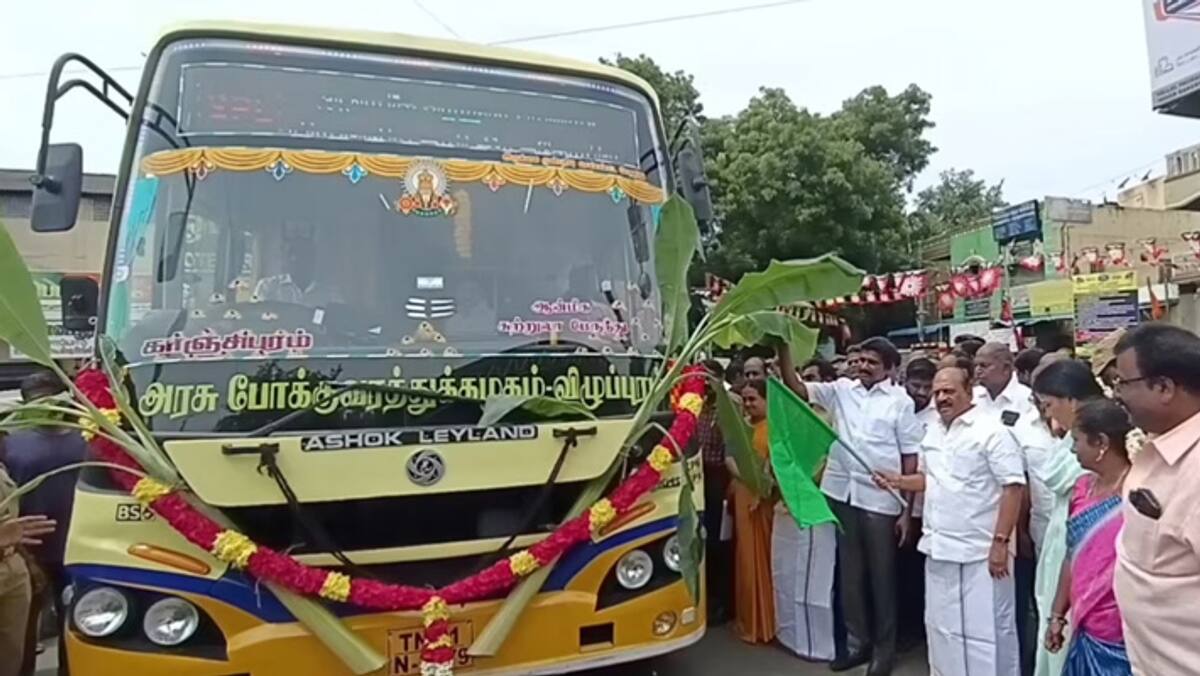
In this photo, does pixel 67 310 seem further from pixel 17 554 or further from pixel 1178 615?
pixel 1178 615

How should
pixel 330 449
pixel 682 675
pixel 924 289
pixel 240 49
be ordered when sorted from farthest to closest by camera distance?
pixel 924 289
pixel 682 675
pixel 240 49
pixel 330 449

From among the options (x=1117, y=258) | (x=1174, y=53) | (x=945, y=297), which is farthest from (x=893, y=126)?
(x=1174, y=53)

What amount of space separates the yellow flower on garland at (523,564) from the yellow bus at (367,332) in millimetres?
90

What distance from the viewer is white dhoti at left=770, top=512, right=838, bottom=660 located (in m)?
5.07

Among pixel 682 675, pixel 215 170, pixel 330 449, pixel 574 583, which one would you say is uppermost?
pixel 215 170

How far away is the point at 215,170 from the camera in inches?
139

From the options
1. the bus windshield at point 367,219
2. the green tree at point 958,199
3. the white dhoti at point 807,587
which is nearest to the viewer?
the bus windshield at point 367,219

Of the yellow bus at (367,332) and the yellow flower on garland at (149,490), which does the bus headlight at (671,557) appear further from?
the yellow flower on garland at (149,490)

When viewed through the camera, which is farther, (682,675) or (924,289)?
(924,289)

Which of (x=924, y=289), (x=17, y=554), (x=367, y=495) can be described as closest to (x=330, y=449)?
(x=367, y=495)

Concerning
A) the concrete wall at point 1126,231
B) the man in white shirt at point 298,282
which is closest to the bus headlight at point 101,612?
the man in white shirt at point 298,282

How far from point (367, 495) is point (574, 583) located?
823mm

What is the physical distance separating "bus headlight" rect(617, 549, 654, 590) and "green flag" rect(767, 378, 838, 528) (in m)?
0.65

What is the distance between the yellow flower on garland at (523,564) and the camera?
3.21 meters
